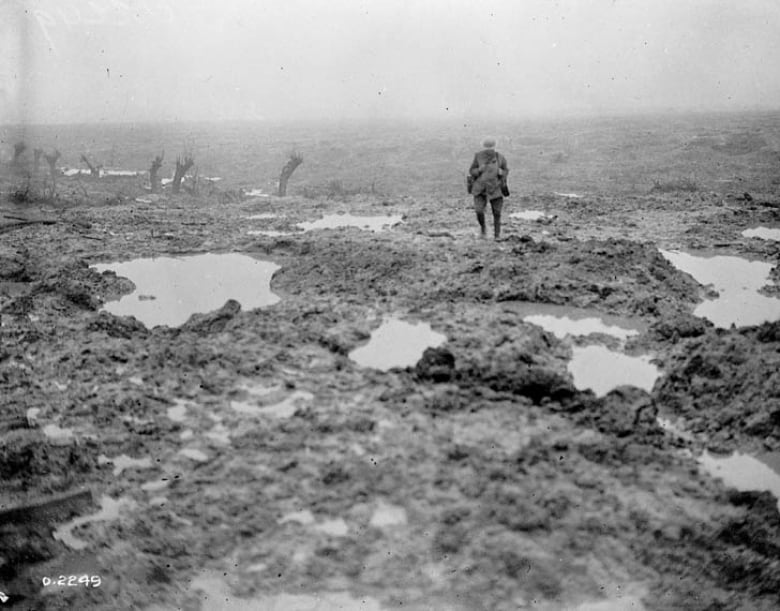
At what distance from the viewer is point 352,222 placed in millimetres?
12594

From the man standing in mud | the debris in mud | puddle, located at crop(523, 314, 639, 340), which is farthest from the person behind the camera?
the man standing in mud

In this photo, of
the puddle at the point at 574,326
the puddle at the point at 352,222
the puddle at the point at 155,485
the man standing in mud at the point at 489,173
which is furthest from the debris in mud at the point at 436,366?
the puddle at the point at 352,222

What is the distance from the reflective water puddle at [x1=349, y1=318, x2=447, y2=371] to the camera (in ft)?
18.3

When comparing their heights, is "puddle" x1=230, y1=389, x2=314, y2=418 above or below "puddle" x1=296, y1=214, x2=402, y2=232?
below

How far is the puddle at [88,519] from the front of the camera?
3.26 metres

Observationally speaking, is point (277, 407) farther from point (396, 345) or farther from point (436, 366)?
point (396, 345)

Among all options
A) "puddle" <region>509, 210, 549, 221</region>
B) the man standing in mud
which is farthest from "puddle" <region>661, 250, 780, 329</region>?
"puddle" <region>509, 210, 549, 221</region>

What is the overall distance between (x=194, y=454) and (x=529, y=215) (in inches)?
413

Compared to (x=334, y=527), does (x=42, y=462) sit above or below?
above

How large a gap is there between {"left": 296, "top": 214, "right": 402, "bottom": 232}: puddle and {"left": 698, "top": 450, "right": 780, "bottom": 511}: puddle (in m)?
8.16

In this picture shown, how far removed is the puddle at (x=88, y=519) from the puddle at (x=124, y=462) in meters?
0.31

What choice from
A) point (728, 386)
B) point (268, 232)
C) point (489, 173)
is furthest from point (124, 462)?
point (268, 232)

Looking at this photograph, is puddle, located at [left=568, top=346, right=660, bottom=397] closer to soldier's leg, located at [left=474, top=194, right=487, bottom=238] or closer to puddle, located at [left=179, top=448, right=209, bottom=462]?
puddle, located at [left=179, top=448, right=209, bottom=462]

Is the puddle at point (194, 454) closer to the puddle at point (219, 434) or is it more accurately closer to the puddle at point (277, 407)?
the puddle at point (219, 434)
